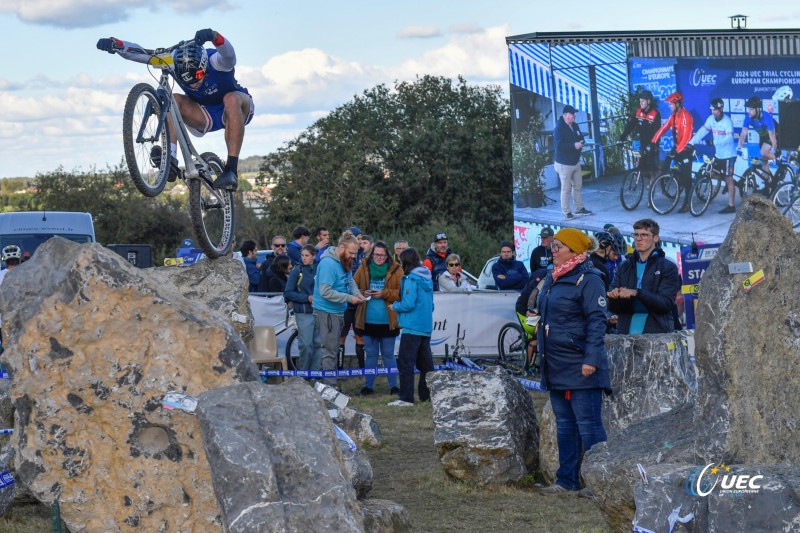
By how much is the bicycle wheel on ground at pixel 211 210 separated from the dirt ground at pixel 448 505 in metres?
2.25

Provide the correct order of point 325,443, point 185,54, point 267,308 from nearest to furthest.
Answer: point 325,443
point 185,54
point 267,308

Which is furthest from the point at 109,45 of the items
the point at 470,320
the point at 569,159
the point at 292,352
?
A: the point at 569,159

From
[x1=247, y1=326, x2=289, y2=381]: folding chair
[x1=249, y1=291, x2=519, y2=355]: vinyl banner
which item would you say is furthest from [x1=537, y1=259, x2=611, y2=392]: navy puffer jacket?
[x1=249, y1=291, x2=519, y2=355]: vinyl banner

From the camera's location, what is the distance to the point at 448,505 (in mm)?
8016

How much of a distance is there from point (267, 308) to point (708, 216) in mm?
10385

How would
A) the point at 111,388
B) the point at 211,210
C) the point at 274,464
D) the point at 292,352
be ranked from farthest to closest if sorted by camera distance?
the point at 292,352
the point at 211,210
the point at 111,388
the point at 274,464

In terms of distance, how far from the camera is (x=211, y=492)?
555 cm

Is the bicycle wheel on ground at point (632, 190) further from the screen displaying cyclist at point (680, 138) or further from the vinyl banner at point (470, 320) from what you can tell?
the vinyl banner at point (470, 320)

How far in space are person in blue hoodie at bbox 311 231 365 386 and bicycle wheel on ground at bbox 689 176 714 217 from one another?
1082 cm

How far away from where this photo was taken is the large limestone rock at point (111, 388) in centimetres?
560

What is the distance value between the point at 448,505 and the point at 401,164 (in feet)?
97.9

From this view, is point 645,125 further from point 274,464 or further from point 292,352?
point 274,464

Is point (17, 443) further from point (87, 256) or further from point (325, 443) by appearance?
point (325, 443)

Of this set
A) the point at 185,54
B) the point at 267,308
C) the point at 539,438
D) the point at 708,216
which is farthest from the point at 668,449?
the point at 708,216
